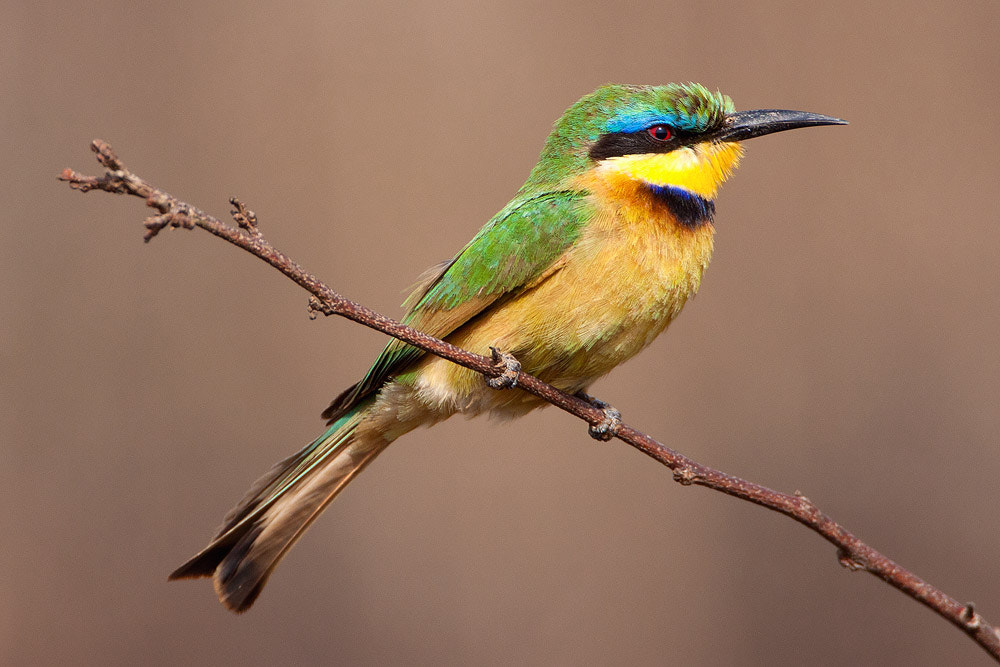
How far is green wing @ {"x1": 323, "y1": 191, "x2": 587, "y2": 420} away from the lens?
233cm

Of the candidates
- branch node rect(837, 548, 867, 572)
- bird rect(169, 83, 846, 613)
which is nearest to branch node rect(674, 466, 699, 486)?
branch node rect(837, 548, 867, 572)

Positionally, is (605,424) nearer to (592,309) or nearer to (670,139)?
(592,309)

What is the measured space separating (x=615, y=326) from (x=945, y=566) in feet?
6.32

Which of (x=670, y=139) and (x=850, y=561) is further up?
(x=670, y=139)

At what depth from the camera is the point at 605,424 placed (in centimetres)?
200

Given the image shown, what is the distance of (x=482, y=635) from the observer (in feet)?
11.6

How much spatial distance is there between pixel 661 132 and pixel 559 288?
1.71ft

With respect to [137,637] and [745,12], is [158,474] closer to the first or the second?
[137,637]

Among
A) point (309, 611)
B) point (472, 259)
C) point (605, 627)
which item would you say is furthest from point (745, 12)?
point (309, 611)

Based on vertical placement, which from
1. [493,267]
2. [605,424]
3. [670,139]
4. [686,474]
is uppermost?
[670,139]

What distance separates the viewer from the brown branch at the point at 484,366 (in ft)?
4.20

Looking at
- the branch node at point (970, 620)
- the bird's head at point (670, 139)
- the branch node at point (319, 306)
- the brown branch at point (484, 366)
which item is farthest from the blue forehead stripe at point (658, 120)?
the branch node at point (970, 620)

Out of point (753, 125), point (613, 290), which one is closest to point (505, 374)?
point (613, 290)

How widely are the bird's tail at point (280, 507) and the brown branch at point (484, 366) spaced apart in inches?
29.3
